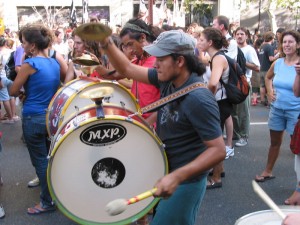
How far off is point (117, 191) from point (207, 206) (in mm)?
1743

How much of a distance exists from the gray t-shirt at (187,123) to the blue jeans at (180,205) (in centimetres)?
14

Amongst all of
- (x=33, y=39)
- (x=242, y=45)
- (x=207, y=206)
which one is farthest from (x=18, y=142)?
(x=242, y=45)

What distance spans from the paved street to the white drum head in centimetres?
136

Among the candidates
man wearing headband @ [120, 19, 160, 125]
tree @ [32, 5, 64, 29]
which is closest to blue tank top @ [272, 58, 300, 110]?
man wearing headband @ [120, 19, 160, 125]

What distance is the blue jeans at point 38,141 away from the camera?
11.9ft

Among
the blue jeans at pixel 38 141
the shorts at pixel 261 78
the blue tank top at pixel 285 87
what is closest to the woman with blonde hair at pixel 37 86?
the blue jeans at pixel 38 141

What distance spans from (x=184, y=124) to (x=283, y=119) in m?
2.28

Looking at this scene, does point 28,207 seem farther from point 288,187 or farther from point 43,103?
point 288,187

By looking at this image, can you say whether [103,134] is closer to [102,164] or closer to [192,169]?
[102,164]

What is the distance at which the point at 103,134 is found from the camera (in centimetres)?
227

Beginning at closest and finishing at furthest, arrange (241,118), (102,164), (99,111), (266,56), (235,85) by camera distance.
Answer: (99,111) < (102,164) < (235,85) < (241,118) < (266,56)

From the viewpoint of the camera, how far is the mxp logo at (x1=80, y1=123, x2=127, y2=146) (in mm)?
2242

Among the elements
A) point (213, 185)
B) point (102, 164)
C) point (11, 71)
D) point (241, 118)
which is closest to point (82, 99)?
Answer: point (102, 164)

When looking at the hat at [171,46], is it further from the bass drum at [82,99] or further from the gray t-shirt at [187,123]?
the bass drum at [82,99]
